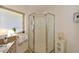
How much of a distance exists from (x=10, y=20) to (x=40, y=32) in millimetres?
304

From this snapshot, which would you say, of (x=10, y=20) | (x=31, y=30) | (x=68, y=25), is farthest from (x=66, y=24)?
(x=10, y=20)

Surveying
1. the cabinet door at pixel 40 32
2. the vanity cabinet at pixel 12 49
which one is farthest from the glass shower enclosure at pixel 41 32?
the vanity cabinet at pixel 12 49

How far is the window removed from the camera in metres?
0.98

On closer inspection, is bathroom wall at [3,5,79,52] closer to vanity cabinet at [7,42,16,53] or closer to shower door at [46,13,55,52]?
shower door at [46,13,55,52]

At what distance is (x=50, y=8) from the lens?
101cm

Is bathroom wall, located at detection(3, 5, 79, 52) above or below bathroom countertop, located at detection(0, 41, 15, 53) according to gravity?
above

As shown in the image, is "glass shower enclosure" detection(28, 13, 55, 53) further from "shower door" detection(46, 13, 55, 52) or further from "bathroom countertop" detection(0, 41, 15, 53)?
"bathroom countertop" detection(0, 41, 15, 53)

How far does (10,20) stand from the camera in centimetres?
101

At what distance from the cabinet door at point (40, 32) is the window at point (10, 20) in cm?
14

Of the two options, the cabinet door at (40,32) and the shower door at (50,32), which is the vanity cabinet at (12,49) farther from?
the shower door at (50,32)

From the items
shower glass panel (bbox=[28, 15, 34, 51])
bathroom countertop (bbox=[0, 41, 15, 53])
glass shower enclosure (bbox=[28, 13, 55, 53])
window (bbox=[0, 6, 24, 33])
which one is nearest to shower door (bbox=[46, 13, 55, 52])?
glass shower enclosure (bbox=[28, 13, 55, 53])

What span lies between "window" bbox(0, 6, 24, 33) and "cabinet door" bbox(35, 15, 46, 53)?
0.47 feet
